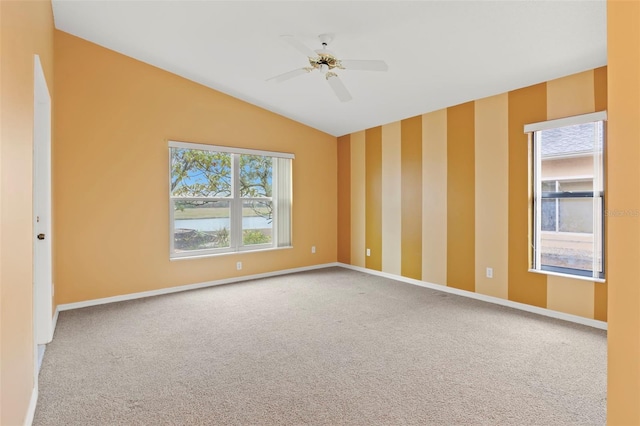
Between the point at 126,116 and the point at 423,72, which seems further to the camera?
the point at 126,116

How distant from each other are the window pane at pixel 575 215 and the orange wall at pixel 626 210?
2.98 metres

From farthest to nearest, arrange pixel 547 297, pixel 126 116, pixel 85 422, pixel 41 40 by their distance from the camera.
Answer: pixel 126 116 → pixel 547 297 → pixel 41 40 → pixel 85 422

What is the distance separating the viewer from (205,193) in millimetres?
4820

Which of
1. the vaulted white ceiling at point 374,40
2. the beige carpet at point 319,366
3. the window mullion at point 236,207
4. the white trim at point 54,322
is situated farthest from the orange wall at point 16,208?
the window mullion at point 236,207

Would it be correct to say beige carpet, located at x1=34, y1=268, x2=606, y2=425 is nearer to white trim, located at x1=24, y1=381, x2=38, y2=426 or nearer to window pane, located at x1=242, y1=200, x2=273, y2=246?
white trim, located at x1=24, y1=381, x2=38, y2=426

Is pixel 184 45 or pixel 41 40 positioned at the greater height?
pixel 184 45

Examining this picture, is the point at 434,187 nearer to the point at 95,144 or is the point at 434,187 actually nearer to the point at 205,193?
the point at 205,193

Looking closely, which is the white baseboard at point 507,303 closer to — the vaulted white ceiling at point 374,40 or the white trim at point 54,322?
the vaulted white ceiling at point 374,40

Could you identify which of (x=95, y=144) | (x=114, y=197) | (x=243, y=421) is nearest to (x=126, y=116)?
(x=95, y=144)

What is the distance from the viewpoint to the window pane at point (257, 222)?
525 centimetres

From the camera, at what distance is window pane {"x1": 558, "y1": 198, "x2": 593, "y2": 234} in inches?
133

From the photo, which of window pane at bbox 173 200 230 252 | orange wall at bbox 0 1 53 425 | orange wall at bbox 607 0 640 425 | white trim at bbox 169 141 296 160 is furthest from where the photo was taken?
window pane at bbox 173 200 230 252

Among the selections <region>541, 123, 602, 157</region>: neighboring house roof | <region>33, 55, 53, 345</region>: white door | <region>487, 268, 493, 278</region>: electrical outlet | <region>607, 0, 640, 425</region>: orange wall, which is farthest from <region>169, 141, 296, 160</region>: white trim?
<region>607, 0, 640, 425</region>: orange wall

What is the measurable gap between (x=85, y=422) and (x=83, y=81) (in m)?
3.61
